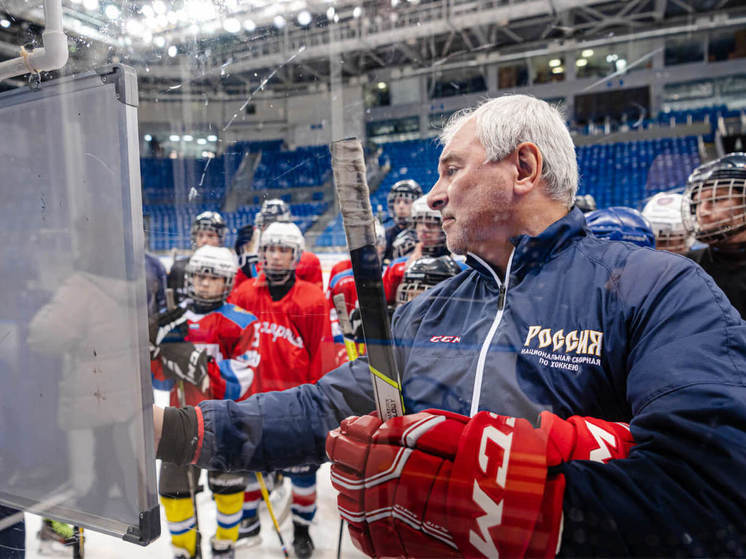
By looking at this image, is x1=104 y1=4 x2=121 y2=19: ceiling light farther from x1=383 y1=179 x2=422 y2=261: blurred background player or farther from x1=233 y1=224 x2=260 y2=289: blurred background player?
x1=383 y1=179 x2=422 y2=261: blurred background player

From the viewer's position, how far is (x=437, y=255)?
2.56ft

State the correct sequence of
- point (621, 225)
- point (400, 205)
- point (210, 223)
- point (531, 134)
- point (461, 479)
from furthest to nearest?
1. point (621, 225)
2. point (210, 223)
3. point (400, 205)
4. point (531, 134)
5. point (461, 479)

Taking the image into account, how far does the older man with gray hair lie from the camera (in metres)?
0.41

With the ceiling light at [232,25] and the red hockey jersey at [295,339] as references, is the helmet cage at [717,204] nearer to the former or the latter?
the red hockey jersey at [295,339]

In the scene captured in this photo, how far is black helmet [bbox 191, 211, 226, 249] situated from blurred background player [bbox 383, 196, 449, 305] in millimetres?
285

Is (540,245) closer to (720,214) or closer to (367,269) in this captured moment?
(367,269)

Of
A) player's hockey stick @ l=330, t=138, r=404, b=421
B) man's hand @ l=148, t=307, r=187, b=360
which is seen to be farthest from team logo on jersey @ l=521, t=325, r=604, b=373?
man's hand @ l=148, t=307, r=187, b=360

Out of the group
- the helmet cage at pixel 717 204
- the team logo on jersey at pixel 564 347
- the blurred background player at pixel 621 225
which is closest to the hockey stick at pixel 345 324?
the team logo on jersey at pixel 564 347

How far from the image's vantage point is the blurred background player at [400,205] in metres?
0.63

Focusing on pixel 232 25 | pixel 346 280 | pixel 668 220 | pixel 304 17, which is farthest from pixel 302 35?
pixel 668 220

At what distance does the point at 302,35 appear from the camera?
684 millimetres

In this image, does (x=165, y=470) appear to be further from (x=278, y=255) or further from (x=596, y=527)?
(x=596, y=527)

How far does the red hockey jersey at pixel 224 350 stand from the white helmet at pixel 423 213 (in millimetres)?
317

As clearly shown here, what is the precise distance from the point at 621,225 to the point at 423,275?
18.7 inches
